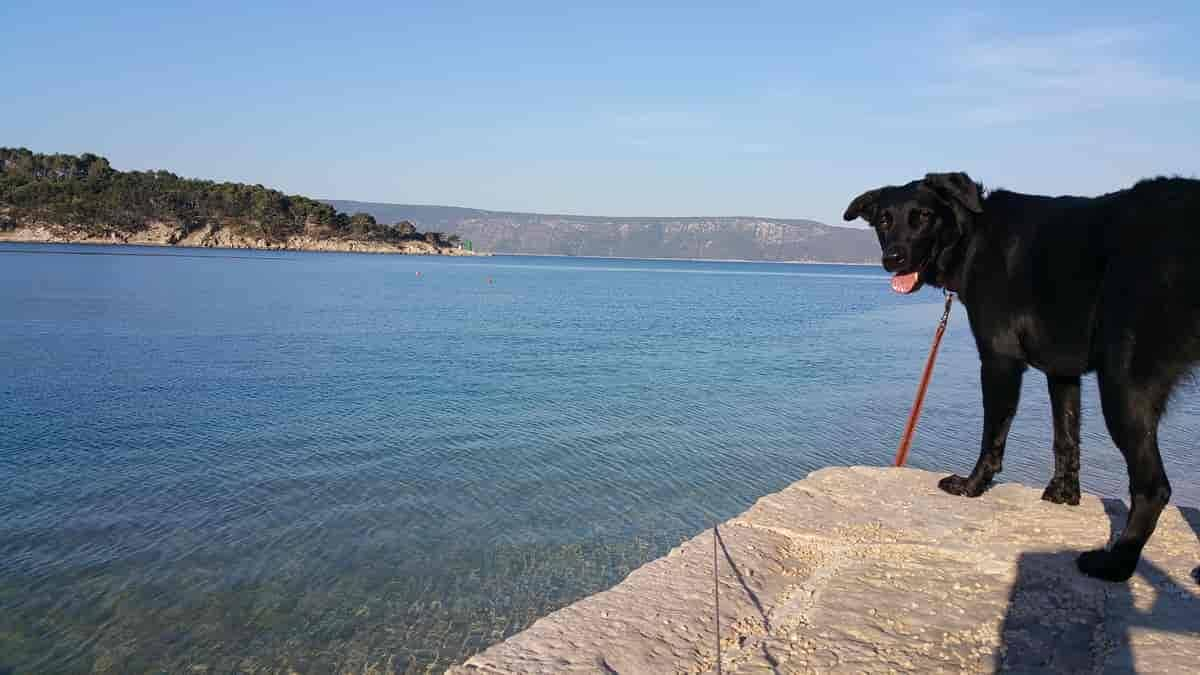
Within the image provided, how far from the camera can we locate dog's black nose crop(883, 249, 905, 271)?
6.13m

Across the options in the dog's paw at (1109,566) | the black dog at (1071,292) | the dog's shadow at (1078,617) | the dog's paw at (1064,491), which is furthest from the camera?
the dog's paw at (1064,491)

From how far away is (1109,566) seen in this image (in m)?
4.52

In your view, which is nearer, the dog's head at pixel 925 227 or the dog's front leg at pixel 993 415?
the dog's front leg at pixel 993 415

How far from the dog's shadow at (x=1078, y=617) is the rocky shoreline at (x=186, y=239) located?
146453 mm

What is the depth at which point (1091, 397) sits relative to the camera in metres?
15.9

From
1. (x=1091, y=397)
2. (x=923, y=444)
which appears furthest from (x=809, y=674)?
(x=1091, y=397)

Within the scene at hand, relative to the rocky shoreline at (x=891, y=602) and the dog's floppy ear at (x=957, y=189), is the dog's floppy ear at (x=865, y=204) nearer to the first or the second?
the dog's floppy ear at (x=957, y=189)

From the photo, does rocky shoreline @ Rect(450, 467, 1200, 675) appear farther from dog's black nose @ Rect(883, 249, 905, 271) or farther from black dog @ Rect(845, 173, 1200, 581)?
dog's black nose @ Rect(883, 249, 905, 271)

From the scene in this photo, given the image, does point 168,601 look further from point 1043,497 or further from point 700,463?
point 1043,497

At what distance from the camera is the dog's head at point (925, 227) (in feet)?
19.7

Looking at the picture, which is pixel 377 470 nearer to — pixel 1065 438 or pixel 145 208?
pixel 1065 438

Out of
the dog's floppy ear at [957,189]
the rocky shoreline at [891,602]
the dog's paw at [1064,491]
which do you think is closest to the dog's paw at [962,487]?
the rocky shoreline at [891,602]

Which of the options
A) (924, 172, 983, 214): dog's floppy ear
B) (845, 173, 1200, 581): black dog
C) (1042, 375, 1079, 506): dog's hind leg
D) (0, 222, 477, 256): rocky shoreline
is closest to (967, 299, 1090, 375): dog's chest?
(845, 173, 1200, 581): black dog

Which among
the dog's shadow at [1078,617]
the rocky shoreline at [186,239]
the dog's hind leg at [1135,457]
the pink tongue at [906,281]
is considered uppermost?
the pink tongue at [906,281]
